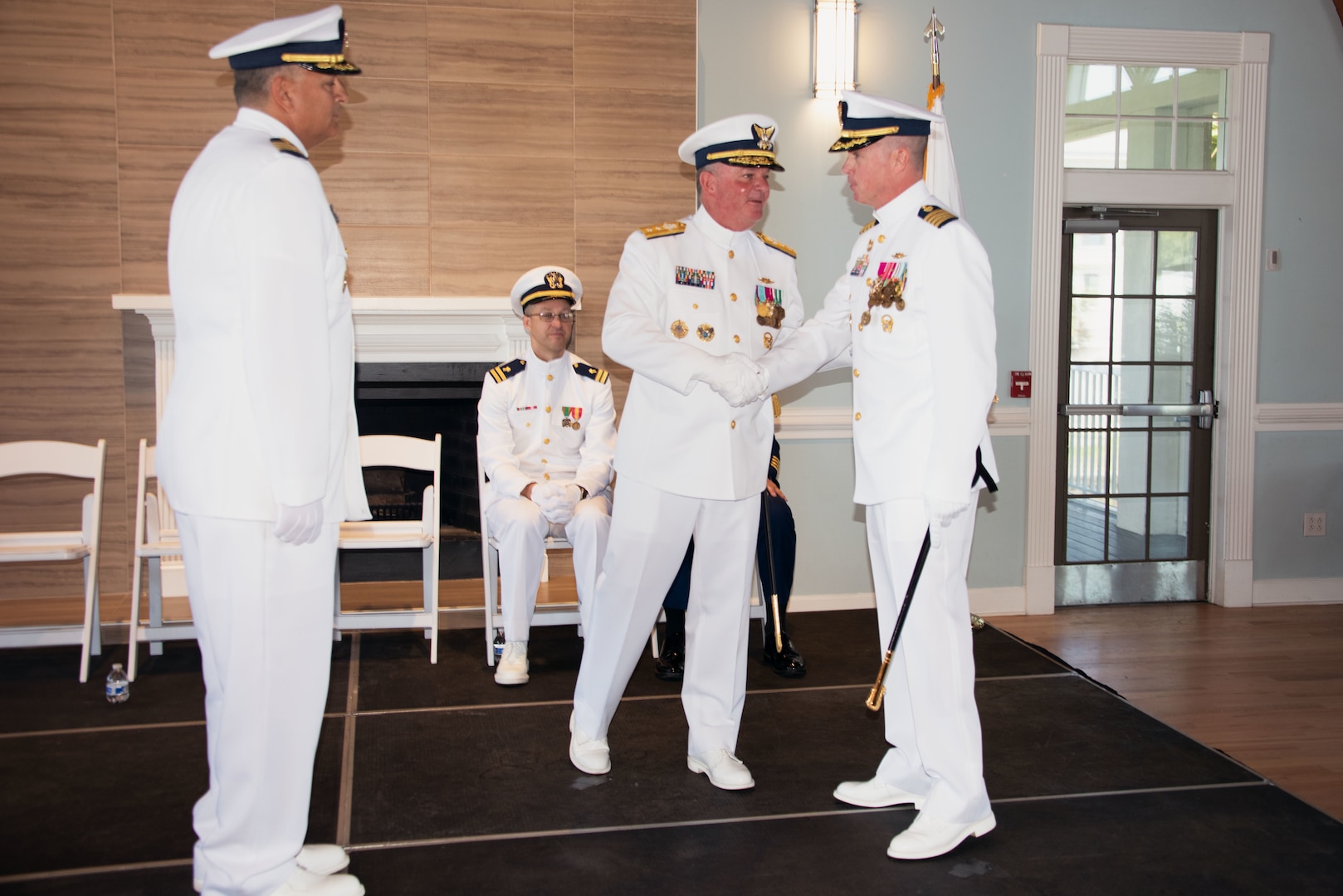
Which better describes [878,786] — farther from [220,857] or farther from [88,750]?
[88,750]

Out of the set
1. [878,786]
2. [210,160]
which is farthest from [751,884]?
[210,160]

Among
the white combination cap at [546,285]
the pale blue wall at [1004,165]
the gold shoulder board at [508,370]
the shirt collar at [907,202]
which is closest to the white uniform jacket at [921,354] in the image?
the shirt collar at [907,202]

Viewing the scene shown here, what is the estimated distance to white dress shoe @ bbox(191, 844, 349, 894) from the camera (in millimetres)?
2359

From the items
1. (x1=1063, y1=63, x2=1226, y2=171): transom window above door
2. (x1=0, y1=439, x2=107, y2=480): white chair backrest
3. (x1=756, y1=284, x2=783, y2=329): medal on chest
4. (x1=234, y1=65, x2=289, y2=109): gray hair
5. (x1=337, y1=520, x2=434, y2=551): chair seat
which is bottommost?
(x1=337, y1=520, x2=434, y2=551): chair seat

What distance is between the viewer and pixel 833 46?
5.06 m

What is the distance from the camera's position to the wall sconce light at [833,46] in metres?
5.04

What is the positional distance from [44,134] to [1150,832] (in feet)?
16.8

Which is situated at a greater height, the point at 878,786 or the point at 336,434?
the point at 336,434

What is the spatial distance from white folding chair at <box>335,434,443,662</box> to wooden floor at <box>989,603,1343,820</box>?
107 inches

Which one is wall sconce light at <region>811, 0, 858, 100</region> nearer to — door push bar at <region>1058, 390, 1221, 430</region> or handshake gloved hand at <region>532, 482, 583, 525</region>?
door push bar at <region>1058, 390, 1221, 430</region>

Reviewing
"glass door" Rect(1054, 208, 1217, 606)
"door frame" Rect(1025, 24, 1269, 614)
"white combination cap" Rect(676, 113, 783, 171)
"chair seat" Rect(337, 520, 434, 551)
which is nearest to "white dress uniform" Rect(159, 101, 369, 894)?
"white combination cap" Rect(676, 113, 783, 171)

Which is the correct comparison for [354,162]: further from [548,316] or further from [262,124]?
[262,124]

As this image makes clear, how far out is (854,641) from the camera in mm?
4578

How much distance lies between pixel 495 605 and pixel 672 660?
32.1 inches
